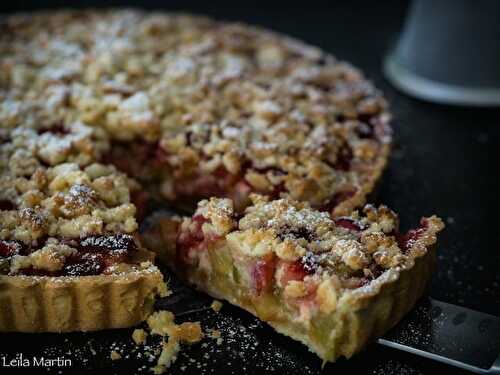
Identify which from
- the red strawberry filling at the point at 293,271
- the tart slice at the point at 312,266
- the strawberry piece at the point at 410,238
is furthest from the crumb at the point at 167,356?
the strawberry piece at the point at 410,238

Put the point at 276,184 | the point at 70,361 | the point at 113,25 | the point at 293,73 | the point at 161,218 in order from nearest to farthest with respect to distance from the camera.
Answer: the point at 70,361
the point at 276,184
the point at 161,218
the point at 293,73
the point at 113,25

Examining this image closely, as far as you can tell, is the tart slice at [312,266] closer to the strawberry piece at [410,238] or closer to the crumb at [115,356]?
the strawberry piece at [410,238]

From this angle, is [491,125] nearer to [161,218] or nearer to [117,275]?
[161,218]

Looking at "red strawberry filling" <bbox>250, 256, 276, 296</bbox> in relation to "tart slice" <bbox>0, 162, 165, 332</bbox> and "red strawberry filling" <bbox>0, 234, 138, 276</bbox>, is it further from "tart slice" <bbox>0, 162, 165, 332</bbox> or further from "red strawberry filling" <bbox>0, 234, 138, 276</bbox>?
"red strawberry filling" <bbox>0, 234, 138, 276</bbox>

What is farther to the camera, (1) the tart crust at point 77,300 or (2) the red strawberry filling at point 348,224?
(2) the red strawberry filling at point 348,224

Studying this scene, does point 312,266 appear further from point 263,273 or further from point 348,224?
point 348,224

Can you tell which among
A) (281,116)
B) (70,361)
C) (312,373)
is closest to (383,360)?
(312,373)
